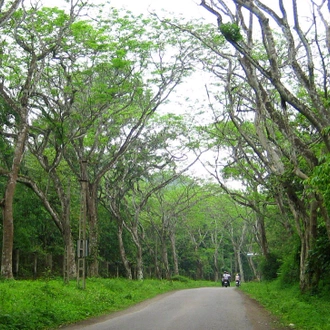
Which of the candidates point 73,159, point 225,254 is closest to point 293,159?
point 73,159

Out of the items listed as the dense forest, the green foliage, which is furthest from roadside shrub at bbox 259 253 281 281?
the green foliage

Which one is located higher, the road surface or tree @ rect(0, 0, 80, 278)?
tree @ rect(0, 0, 80, 278)

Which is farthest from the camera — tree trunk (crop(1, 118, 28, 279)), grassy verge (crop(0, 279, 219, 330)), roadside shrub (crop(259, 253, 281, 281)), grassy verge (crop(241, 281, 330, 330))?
roadside shrub (crop(259, 253, 281, 281))

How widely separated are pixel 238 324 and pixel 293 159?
15.2ft

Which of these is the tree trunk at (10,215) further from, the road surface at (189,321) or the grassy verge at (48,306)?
the road surface at (189,321)

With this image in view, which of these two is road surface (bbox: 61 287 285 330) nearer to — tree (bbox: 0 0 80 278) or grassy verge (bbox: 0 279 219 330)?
grassy verge (bbox: 0 279 219 330)

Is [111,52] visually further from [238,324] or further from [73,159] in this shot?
[238,324]

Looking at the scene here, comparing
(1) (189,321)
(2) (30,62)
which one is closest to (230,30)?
(1) (189,321)

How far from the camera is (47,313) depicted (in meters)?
11.3

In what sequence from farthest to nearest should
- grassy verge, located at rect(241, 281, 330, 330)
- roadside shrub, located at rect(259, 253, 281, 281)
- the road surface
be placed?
roadside shrub, located at rect(259, 253, 281, 281)
the road surface
grassy verge, located at rect(241, 281, 330, 330)

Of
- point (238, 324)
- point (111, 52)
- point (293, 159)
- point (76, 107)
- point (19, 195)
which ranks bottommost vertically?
point (238, 324)

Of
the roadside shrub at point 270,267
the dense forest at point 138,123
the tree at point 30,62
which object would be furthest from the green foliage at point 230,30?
the roadside shrub at point 270,267

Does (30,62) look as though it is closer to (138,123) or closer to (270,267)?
(138,123)

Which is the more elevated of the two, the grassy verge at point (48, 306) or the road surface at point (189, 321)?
the grassy verge at point (48, 306)
